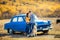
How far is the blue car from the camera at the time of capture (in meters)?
5.42

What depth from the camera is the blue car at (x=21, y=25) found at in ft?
17.8

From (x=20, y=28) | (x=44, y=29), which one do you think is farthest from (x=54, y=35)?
(x=20, y=28)

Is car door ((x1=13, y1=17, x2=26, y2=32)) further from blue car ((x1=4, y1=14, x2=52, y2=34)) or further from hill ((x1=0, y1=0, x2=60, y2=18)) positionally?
hill ((x1=0, y1=0, x2=60, y2=18))

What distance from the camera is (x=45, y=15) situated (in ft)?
18.1

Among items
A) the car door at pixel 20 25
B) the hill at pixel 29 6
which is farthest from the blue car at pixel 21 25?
the hill at pixel 29 6

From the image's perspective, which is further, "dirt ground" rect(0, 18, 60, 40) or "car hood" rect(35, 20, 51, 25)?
"car hood" rect(35, 20, 51, 25)

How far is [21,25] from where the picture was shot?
5441 mm

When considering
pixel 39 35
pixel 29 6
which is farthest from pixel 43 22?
pixel 29 6

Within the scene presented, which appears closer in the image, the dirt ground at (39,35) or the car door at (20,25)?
the dirt ground at (39,35)

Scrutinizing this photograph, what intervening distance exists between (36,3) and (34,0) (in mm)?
91

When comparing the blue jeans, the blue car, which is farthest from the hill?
the blue jeans

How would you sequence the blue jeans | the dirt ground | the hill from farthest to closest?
the hill
the blue jeans
the dirt ground

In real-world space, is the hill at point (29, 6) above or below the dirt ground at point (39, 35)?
above

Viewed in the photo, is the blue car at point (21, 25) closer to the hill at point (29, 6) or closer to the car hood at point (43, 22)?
the car hood at point (43, 22)
